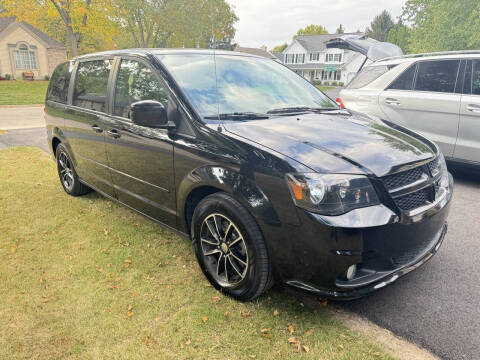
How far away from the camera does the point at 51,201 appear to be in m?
4.72

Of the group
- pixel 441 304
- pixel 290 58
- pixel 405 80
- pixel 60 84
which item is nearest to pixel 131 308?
pixel 441 304

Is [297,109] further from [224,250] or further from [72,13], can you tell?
[72,13]

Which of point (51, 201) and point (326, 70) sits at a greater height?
point (326, 70)

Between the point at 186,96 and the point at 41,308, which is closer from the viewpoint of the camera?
the point at 41,308

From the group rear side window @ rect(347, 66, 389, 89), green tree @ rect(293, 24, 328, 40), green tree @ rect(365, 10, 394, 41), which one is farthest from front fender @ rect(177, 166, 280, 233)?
green tree @ rect(293, 24, 328, 40)

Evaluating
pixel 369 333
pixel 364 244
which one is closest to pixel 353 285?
pixel 364 244

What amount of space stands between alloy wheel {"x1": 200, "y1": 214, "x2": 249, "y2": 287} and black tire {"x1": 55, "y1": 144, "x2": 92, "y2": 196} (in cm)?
269

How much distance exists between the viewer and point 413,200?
2.37m

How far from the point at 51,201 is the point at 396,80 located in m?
5.41

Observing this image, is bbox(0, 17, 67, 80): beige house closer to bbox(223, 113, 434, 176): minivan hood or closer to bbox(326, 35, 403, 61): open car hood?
bbox(326, 35, 403, 61): open car hood

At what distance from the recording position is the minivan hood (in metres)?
2.25

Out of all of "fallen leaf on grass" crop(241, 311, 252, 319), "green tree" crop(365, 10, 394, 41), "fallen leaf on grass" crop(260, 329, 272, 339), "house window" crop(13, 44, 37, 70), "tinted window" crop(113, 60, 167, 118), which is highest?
"green tree" crop(365, 10, 394, 41)

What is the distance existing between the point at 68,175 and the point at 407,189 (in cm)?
432

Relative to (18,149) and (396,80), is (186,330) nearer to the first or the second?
(396,80)
